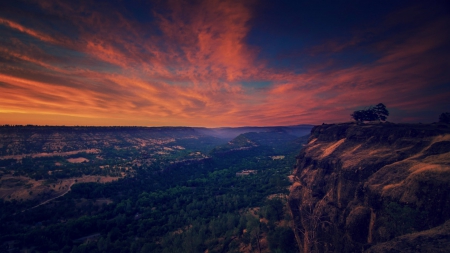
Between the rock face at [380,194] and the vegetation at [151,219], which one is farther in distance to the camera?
the vegetation at [151,219]

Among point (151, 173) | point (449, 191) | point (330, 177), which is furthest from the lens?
point (151, 173)

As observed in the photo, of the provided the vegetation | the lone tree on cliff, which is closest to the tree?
the lone tree on cliff

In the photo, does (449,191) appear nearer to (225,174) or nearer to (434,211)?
(434,211)

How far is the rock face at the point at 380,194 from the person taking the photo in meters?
18.4

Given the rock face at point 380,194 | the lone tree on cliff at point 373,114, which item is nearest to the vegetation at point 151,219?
the rock face at point 380,194

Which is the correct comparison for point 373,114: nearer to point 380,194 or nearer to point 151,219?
point 380,194

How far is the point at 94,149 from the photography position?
18288cm

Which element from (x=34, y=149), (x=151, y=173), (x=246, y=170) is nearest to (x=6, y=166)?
(x=34, y=149)

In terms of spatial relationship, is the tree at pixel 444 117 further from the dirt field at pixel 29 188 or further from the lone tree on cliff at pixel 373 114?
the dirt field at pixel 29 188

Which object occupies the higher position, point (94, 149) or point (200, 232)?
point (94, 149)

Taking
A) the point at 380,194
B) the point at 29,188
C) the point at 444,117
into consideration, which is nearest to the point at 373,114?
the point at 444,117

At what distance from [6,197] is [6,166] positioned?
222ft

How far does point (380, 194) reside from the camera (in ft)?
79.7

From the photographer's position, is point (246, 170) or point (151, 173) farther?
point (246, 170)
